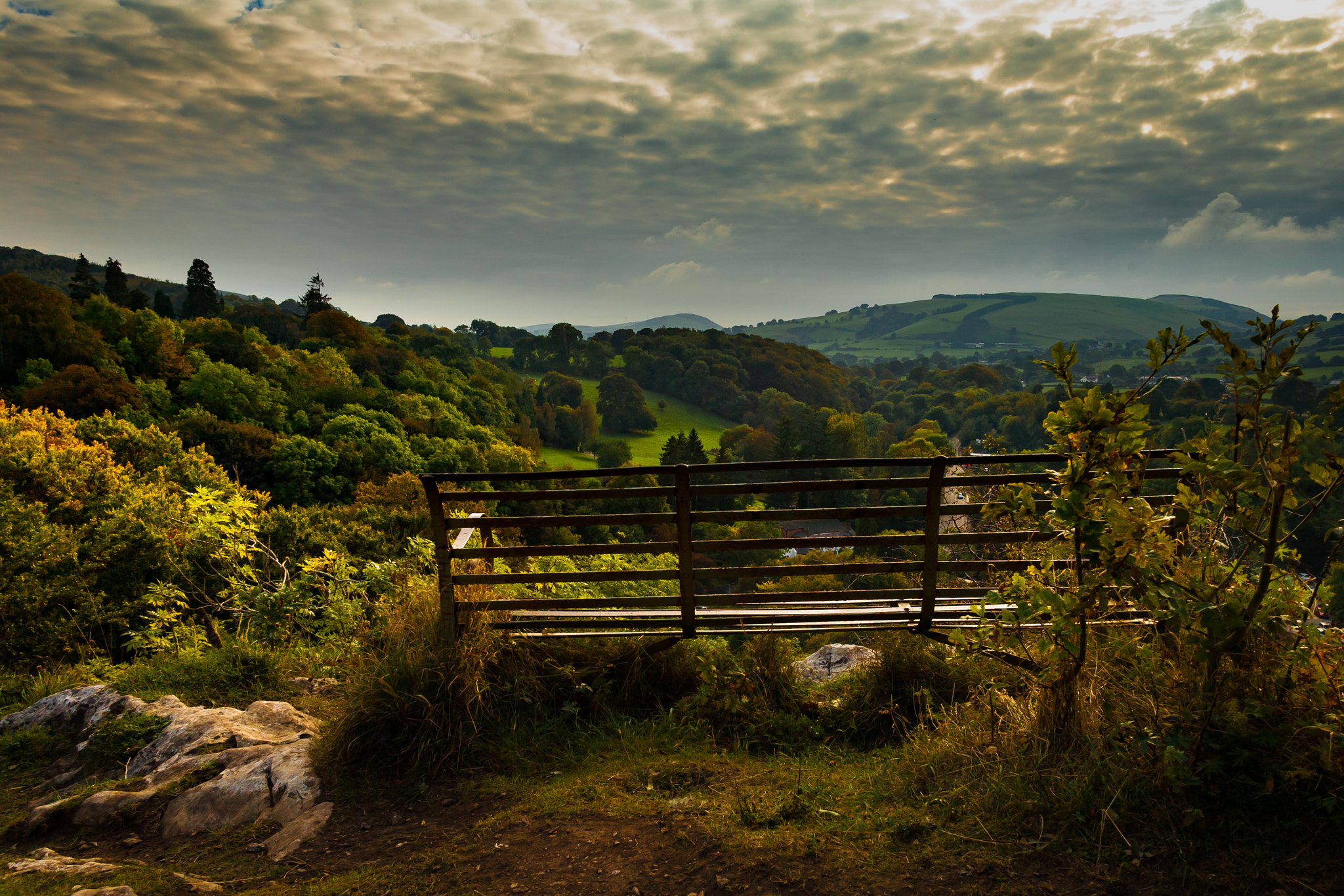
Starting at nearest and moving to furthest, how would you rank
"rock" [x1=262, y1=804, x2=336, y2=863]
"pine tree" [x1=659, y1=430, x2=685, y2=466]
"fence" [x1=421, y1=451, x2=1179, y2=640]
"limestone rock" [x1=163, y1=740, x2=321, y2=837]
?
"rock" [x1=262, y1=804, x2=336, y2=863] < "limestone rock" [x1=163, y1=740, x2=321, y2=837] < "fence" [x1=421, y1=451, x2=1179, y2=640] < "pine tree" [x1=659, y1=430, x2=685, y2=466]

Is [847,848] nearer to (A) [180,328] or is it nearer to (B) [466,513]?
(B) [466,513]

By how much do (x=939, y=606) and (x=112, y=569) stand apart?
50.8ft

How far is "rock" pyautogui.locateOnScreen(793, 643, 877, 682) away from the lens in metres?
6.48

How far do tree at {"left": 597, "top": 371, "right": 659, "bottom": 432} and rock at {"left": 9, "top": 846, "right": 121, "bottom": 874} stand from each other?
354 ft

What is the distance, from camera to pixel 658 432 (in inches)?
4422

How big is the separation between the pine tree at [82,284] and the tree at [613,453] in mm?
55483

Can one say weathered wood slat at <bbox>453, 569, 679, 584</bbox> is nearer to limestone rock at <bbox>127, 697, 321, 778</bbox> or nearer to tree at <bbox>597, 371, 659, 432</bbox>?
limestone rock at <bbox>127, 697, 321, 778</bbox>

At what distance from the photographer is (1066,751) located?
134 inches

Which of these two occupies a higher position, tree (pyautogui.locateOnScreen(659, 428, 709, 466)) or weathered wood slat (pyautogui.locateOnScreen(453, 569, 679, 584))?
weathered wood slat (pyautogui.locateOnScreen(453, 569, 679, 584))

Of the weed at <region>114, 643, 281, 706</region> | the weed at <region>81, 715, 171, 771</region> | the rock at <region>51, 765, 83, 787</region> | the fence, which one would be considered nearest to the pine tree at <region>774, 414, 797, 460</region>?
the weed at <region>114, 643, 281, 706</region>

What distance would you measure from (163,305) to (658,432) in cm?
6558

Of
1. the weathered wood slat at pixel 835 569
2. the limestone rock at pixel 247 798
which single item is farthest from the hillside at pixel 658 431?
the limestone rock at pixel 247 798

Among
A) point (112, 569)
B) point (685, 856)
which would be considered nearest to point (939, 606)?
point (685, 856)

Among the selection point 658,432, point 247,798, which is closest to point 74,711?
point 247,798
